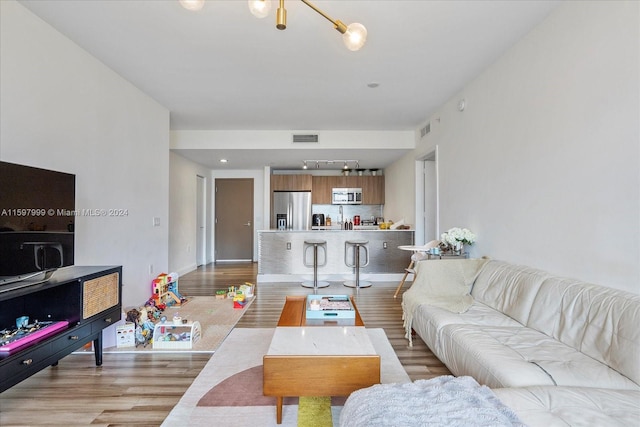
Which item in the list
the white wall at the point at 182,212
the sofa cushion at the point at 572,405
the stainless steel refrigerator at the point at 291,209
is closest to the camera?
the sofa cushion at the point at 572,405

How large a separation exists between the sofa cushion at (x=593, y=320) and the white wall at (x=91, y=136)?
151 inches

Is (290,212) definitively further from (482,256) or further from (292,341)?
(292,341)

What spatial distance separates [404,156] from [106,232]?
16.4 feet

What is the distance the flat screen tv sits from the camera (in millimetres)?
1893

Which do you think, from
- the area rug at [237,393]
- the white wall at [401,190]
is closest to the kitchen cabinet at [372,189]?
the white wall at [401,190]

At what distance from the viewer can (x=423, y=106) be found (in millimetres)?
4328

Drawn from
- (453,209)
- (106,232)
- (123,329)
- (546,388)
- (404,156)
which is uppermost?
(404,156)

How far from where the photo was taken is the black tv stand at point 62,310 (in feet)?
5.79

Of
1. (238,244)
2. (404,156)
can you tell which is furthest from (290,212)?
(404,156)

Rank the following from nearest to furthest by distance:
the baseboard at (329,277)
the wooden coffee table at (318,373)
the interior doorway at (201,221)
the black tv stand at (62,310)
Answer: the wooden coffee table at (318,373)
the black tv stand at (62,310)
the baseboard at (329,277)
the interior doorway at (201,221)

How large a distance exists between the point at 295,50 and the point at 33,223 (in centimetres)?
243

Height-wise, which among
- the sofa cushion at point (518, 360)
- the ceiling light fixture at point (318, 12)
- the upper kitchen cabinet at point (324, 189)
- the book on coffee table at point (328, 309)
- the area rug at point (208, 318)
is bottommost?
the area rug at point (208, 318)

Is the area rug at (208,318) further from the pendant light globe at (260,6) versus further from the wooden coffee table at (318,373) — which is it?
the pendant light globe at (260,6)

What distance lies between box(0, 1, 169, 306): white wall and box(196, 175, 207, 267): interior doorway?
9.63 feet
